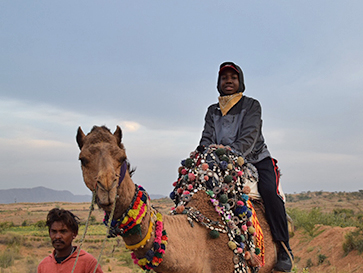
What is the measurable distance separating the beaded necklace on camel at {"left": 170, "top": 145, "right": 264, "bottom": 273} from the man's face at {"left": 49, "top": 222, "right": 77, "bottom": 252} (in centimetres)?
132

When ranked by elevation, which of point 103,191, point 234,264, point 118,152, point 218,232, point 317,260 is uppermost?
point 118,152

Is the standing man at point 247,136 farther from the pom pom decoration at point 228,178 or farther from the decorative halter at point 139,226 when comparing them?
the decorative halter at point 139,226

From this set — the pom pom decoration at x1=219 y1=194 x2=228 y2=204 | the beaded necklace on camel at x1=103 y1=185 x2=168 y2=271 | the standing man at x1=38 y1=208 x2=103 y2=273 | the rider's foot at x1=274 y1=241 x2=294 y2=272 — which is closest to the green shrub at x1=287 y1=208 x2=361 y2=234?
the rider's foot at x1=274 y1=241 x2=294 y2=272

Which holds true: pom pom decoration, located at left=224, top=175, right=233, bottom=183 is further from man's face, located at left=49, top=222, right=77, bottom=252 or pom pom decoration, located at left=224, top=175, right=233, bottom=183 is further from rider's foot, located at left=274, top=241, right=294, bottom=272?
man's face, located at left=49, top=222, right=77, bottom=252

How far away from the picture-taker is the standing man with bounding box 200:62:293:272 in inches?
208

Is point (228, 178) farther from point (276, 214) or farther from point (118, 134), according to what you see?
point (118, 134)

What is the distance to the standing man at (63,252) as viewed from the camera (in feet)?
12.3

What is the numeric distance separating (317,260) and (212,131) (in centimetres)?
1486

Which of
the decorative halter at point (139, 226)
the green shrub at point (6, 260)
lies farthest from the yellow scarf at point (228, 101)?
the green shrub at point (6, 260)

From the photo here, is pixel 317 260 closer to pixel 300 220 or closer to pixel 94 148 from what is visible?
pixel 300 220

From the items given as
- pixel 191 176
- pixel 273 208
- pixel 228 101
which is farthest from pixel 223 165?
pixel 228 101

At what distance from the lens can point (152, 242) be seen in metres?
3.58

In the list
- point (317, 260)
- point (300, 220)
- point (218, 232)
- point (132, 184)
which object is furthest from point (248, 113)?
point (300, 220)

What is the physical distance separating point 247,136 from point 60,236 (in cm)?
299
